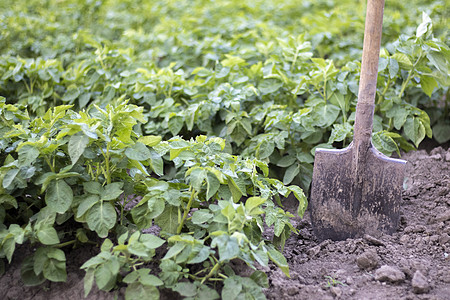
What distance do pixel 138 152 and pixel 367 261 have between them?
3.72 ft

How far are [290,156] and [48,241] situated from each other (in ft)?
4.91

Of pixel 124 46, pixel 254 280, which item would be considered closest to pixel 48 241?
pixel 254 280

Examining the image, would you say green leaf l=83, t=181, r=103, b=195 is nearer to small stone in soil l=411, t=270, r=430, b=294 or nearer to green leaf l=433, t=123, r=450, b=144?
small stone in soil l=411, t=270, r=430, b=294

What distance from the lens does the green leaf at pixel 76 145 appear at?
1755 mm

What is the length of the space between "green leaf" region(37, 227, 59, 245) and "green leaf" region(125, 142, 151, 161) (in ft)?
1.39

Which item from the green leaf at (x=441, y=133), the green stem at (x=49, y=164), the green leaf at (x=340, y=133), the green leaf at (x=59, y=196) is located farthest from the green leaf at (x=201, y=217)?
the green leaf at (x=441, y=133)

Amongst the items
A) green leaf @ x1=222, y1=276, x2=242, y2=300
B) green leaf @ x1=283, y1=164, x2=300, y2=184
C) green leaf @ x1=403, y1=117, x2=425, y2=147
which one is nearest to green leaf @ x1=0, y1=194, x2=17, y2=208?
green leaf @ x1=222, y1=276, x2=242, y2=300

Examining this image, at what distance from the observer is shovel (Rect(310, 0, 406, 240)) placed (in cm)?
223

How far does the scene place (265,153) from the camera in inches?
102

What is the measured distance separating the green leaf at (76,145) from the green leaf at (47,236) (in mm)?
290

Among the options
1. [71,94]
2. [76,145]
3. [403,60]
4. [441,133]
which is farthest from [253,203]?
[71,94]

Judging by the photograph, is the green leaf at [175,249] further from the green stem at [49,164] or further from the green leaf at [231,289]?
the green stem at [49,164]

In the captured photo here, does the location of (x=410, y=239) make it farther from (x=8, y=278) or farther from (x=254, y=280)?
(x=8, y=278)

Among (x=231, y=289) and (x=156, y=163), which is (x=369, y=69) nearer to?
(x=156, y=163)
